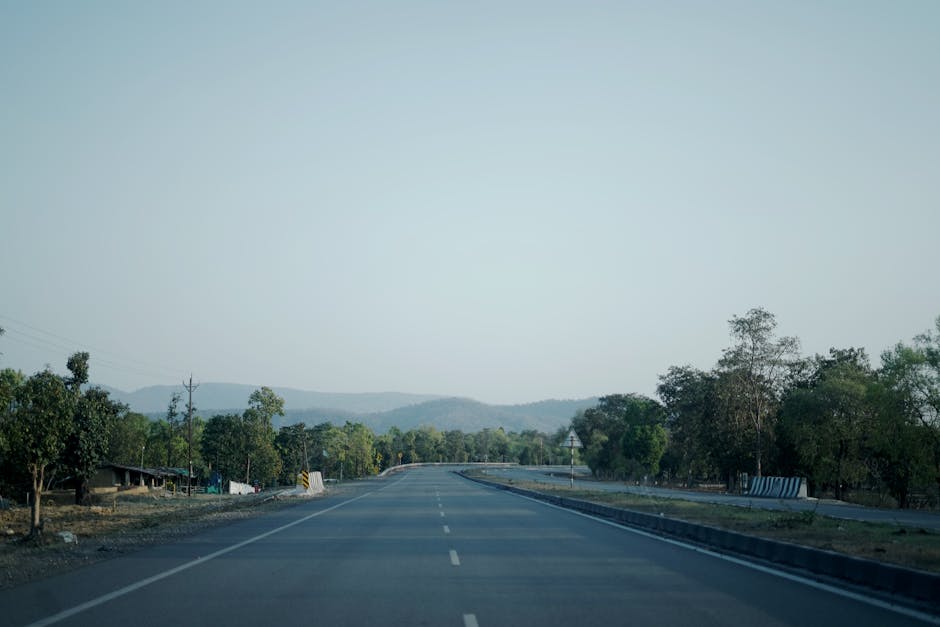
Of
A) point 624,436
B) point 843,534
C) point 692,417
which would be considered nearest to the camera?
point 843,534

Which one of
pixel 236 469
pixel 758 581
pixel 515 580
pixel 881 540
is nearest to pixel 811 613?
pixel 758 581

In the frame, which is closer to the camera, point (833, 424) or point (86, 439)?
point (86, 439)

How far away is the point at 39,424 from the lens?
30.3m

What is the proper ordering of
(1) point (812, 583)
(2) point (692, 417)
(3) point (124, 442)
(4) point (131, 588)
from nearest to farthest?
(4) point (131, 588) < (1) point (812, 583) < (2) point (692, 417) < (3) point (124, 442)

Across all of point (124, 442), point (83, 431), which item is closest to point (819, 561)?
point (83, 431)

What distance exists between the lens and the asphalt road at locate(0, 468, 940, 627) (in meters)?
9.48

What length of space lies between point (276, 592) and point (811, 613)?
22.8 ft

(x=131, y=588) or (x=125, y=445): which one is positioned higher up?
(x=125, y=445)

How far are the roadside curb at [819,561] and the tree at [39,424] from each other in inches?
852

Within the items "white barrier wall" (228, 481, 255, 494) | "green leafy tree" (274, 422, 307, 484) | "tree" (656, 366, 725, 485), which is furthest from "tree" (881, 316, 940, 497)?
"green leafy tree" (274, 422, 307, 484)

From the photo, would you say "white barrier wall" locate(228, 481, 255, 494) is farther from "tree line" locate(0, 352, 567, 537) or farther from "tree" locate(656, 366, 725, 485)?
"tree" locate(656, 366, 725, 485)

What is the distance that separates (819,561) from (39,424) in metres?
27.4

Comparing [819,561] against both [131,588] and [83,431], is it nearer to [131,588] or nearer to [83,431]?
[131,588]

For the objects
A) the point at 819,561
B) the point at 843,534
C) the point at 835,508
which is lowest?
the point at 835,508
